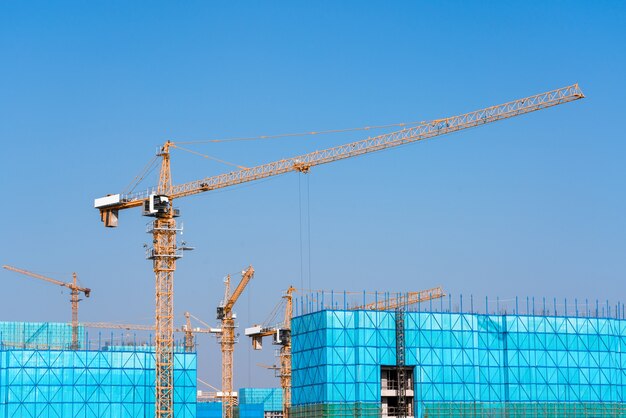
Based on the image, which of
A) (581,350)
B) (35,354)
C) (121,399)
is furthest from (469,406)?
(35,354)

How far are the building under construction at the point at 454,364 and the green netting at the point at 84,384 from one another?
1654 cm

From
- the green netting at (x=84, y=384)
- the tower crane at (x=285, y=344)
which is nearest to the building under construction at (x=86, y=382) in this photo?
the green netting at (x=84, y=384)

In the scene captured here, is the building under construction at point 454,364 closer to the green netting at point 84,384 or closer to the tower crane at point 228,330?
the green netting at point 84,384

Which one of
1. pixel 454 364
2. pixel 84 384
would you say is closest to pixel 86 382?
pixel 84 384

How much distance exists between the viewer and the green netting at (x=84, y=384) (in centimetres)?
12156

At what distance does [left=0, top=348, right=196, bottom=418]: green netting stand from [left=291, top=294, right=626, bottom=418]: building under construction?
16.5m

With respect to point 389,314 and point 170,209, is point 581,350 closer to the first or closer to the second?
point 389,314

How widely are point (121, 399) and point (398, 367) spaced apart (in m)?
29.8

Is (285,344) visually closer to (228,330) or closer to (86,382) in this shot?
(228,330)

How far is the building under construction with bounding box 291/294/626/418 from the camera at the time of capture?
115 metres

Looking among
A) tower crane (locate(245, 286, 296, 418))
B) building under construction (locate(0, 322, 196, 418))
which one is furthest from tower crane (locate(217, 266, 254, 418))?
building under construction (locate(0, 322, 196, 418))

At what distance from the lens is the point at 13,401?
121000mm

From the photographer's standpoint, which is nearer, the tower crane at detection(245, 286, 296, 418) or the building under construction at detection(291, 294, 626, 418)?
the building under construction at detection(291, 294, 626, 418)

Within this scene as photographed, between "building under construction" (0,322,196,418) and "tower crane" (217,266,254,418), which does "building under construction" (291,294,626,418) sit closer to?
"building under construction" (0,322,196,418)
